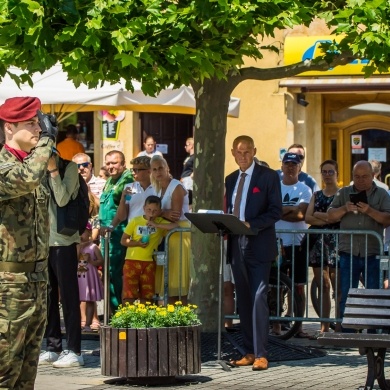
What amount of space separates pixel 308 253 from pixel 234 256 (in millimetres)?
1645

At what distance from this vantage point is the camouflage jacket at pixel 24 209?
21.4 ft

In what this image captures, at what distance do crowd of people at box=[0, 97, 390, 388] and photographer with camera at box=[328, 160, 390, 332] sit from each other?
11mm

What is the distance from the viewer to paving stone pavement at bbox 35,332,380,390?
955cm

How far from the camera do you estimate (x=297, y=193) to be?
13.1 metres

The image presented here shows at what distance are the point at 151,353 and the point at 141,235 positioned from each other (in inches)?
112

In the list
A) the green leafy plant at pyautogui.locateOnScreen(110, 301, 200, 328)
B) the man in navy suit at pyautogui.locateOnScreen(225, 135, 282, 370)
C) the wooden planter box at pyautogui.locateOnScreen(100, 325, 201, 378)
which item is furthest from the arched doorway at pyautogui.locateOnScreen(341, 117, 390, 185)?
the wooden planter box at pyautogui.locateOnScreen(100, 325, 201, 378)

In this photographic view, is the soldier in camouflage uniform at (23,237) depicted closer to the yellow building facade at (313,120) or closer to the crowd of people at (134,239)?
the crowd of people at (134,239)

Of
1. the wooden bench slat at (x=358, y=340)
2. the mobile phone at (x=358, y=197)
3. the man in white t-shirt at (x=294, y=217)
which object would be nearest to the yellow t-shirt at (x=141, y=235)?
the man in white t-shirt at (x=294, y=217)

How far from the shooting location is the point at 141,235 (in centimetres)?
1227

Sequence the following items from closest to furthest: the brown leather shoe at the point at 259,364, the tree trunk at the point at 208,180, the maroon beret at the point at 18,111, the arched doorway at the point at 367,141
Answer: the maroon beret at the point at 18,111 < the brown leather shoe at the point at 259,364 < the tree trunk at the point at 208,180 < the arched doorway at the point at 367,141

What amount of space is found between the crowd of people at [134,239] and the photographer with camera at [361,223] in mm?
11

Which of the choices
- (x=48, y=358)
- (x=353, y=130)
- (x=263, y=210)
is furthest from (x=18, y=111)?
(x=353, y=130)

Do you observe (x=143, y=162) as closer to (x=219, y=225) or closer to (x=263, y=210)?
(x=263, y=210)

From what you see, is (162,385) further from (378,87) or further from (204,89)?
(378,87)
